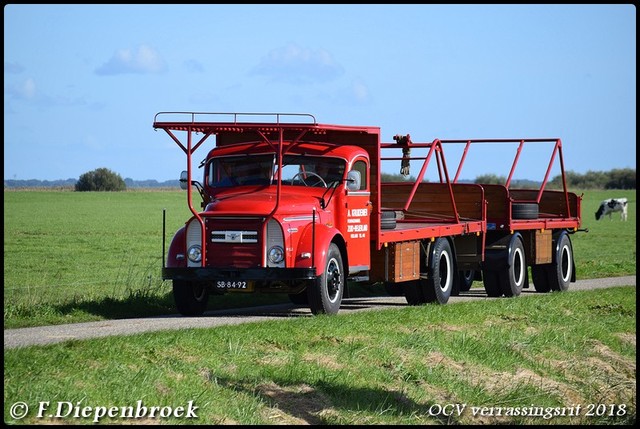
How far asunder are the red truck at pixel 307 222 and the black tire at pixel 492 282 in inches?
22.1

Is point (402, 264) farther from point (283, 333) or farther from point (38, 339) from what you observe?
point (38, 339)

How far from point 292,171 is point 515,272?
773 cm

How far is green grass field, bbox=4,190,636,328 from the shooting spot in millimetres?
19531

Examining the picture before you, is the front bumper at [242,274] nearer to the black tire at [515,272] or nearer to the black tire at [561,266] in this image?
the black tire at [515,272]

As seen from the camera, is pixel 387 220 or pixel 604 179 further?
pixel 604 179

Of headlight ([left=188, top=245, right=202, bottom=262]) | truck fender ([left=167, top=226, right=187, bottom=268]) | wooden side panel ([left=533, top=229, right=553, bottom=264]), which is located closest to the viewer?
headlight ([left=188, top=245, right=202, bottom=262])

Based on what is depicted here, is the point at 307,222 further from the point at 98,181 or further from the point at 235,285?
the point at 98,181

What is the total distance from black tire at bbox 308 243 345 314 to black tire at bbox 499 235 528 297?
6.63 m

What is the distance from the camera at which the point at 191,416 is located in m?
10.9

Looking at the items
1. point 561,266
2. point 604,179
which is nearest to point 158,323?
point 561,266

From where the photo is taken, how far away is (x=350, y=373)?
44.2ft

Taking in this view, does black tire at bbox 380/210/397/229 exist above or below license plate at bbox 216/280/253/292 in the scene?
above

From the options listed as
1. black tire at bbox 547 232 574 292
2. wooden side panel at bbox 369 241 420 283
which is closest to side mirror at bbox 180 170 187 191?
wooden side panel at bbox 369 241 420 283

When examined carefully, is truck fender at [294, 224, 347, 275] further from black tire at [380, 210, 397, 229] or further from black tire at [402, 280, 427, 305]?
black tire at [402, 280, 427, 305]
